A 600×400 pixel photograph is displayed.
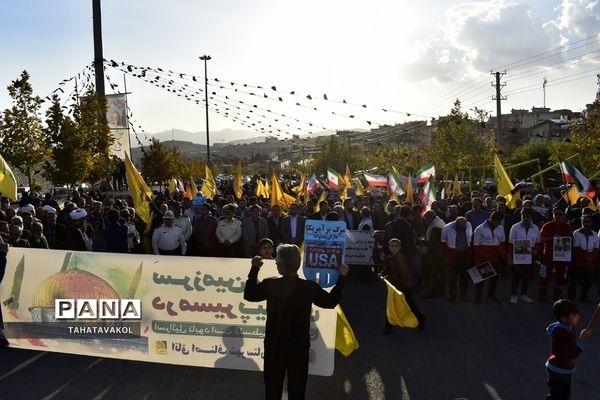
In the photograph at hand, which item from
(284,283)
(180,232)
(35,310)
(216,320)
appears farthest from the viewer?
(180,232)

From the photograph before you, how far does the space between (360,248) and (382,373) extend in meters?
5.29

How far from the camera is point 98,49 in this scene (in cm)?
2172

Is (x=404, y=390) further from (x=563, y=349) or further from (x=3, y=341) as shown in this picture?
(x=3, y=341)

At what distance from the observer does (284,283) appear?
4.18m

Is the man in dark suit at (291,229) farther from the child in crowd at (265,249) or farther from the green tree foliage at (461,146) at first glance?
the green tree foliage at (461,146)

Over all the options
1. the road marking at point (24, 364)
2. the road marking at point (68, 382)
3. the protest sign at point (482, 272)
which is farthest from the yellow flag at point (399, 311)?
the road marking at point (24, 364)

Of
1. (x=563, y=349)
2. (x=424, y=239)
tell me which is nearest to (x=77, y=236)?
(x=424, y=239)

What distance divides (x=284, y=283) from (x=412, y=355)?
3250 millimetres

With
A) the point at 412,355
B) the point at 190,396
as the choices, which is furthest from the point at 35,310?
the point at 412,355

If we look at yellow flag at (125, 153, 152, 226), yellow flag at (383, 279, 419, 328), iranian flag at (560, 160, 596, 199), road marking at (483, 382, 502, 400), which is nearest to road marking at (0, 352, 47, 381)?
yellow flag at (125, 153, 152, 226)

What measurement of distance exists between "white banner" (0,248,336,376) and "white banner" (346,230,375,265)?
5.60 metres

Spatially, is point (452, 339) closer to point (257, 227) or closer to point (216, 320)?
point (216, 320)

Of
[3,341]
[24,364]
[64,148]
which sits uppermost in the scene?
[64,148]

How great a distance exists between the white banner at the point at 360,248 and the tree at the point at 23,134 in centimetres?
1542
